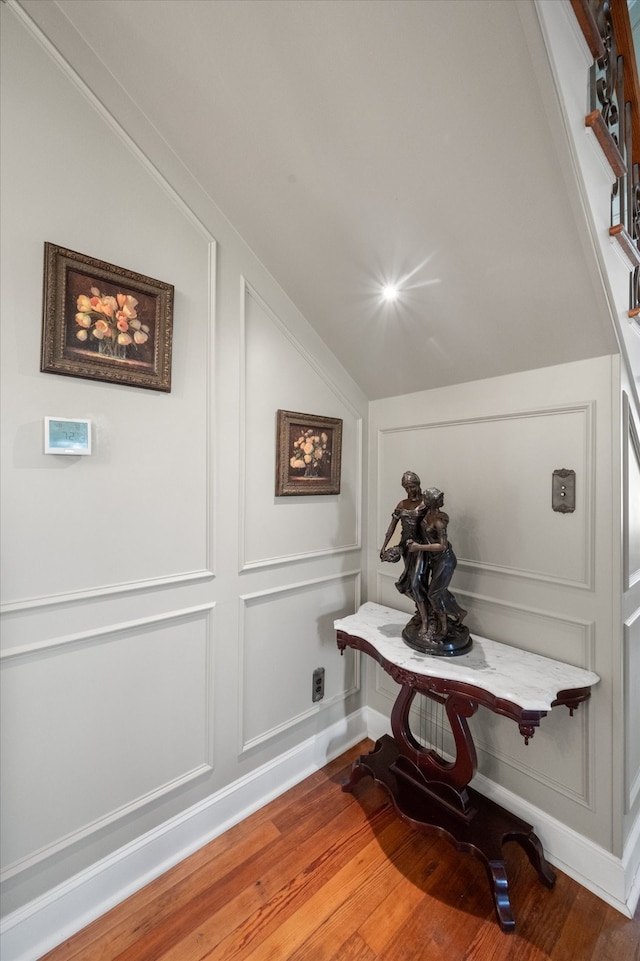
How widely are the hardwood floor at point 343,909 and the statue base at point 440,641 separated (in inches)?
31.7

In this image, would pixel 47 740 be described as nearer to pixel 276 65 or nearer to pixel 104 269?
pixel 104 269

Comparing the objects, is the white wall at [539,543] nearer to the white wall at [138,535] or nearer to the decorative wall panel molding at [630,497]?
the decorative wall panel molding at [630,497]

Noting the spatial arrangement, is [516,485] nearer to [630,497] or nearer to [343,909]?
[630,497]

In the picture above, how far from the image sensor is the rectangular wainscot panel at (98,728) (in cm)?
115

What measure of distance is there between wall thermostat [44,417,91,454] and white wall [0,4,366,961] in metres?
0.03

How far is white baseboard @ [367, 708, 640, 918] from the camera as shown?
4.34 ft

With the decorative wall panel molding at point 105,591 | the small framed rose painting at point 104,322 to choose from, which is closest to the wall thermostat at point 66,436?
the small framed rose painting at point 104,322

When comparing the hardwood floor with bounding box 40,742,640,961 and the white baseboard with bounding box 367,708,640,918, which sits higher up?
the white baseboard with bounding box 367,708,640,918

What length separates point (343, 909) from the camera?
1309 millimetres

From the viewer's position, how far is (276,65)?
112cm

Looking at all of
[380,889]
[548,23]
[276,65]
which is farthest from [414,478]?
[380,889]

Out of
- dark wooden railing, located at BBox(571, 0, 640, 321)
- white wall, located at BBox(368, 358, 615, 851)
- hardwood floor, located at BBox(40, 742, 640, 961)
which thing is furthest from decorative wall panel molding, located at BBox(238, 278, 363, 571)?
dark wooden railing, located at BBox(571, 0, 640, 321)

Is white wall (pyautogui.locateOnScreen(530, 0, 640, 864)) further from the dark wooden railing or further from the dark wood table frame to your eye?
the dark wood table frame

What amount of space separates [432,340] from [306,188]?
2.51ft
